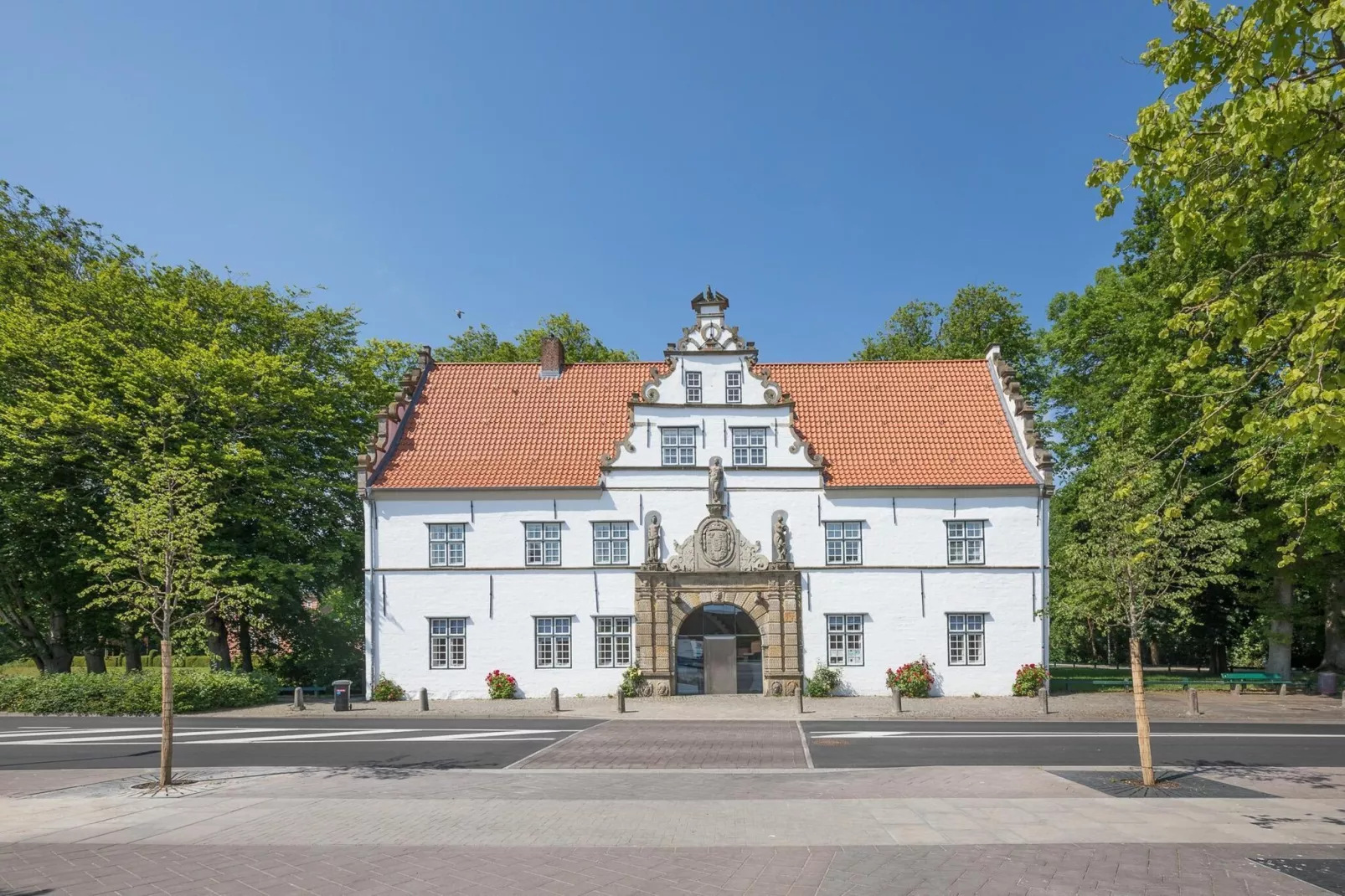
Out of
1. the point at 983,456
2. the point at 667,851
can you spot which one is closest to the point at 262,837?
the point at 667,851

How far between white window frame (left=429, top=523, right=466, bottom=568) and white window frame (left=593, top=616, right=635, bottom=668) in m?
5.14

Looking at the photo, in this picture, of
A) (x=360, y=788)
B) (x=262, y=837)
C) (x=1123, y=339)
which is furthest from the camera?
(x=1123, y=339)

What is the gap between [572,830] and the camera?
10195 millimetres

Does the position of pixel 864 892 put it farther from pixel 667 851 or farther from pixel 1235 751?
pixel 1235 751

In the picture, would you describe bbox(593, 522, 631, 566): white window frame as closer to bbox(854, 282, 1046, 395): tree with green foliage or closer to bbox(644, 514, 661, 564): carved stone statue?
bbox(644, 514, 661, 564): carved stone statue

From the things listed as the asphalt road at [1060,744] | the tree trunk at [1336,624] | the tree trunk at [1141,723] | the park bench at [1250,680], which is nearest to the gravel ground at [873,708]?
the park bench at [1250,680]

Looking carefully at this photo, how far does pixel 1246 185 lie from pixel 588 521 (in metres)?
22.7

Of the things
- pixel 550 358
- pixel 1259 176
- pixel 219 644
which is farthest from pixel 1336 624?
pixel 219 644

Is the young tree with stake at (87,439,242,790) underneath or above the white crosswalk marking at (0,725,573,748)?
above

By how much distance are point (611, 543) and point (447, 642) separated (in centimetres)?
643

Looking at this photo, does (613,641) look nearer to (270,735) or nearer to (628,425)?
(628,425)

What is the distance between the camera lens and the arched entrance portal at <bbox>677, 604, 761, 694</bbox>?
27.9m

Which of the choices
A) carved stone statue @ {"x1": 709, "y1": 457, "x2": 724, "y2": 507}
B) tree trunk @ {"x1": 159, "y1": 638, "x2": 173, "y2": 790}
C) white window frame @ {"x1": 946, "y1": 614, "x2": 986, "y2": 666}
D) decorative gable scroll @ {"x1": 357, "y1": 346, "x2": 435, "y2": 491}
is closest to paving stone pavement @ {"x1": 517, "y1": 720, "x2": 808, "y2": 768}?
tree trunk @ {"x1": 159, "y1": 638, "x2": 173, "y2": 790}

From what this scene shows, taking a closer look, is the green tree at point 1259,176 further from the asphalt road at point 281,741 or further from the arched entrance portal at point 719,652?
the arched entrance portal at point 719,652
